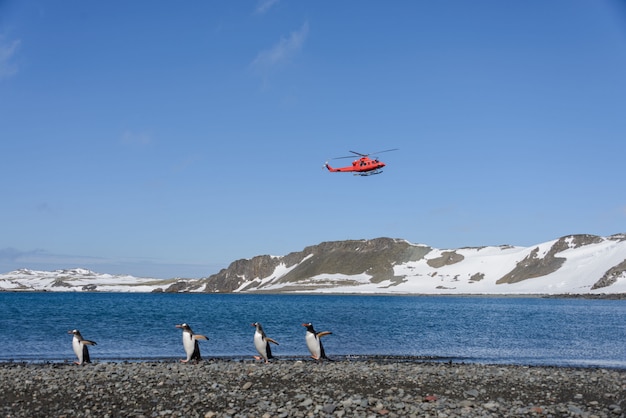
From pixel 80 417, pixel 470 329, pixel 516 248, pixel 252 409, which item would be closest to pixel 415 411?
pixel 252 409

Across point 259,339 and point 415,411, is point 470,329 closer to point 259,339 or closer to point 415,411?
point 259,339

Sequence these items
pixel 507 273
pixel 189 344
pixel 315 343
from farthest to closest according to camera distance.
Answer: pixel 507 273 → pixel 315 343 → pixel 189 344

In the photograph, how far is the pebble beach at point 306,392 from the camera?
14.1m

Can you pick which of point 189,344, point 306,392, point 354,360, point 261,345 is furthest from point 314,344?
point 306,392

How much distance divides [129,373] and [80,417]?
508 centimetres

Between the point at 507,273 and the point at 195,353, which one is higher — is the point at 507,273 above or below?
above

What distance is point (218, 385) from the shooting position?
1662 cm

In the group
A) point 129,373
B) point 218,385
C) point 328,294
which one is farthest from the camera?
point 328,294

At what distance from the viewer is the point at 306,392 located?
1582 centimetres

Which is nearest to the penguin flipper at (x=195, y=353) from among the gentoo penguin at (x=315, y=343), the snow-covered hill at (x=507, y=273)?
the gentoo penguin at (x=315, y=343)

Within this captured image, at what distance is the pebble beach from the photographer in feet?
46.2

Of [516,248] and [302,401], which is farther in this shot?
[516,248]

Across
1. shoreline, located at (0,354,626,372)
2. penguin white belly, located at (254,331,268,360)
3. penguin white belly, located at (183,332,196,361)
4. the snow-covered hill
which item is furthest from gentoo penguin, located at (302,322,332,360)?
the snow-covered hill

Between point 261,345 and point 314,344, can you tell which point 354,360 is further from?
point 261,345
